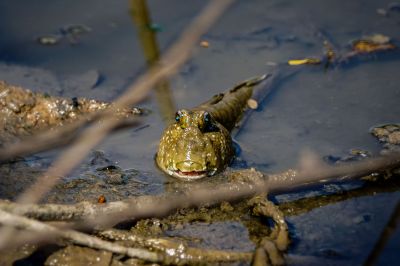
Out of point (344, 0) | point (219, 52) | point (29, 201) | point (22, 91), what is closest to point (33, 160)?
point (22, 91)

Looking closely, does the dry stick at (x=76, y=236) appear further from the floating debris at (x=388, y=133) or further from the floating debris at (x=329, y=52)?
the floating debris at (x=329, y=52)

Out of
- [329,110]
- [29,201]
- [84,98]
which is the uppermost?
[29,201]

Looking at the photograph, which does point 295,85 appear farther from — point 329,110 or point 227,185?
point 227,185

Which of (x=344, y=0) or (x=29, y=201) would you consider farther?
(x=344, y=0)

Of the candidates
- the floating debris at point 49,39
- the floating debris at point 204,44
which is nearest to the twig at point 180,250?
the floating debris at point 204,44

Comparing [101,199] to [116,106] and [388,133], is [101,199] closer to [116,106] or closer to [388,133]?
[116,106]

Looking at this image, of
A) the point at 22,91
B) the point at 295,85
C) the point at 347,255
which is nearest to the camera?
the point at 347,255

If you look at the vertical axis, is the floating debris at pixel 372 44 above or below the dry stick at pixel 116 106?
below
